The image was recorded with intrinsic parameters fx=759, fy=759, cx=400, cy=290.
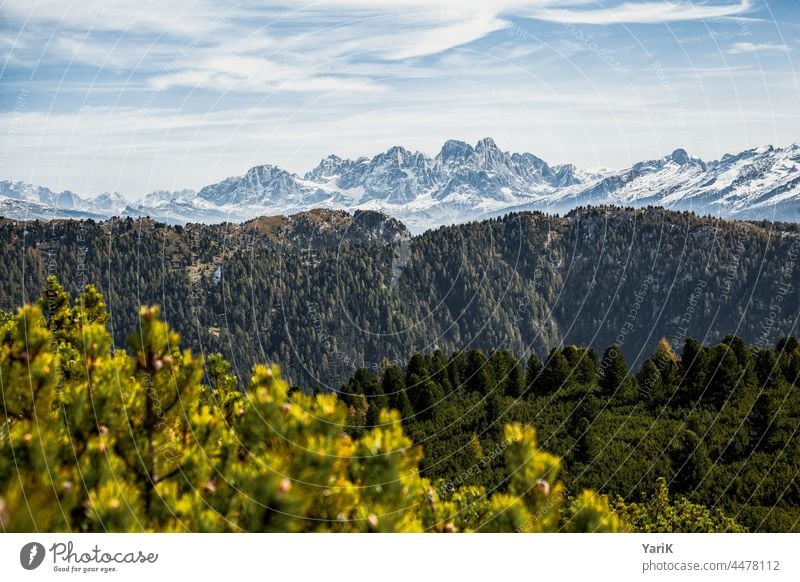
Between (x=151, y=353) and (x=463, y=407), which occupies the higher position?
(x=151, y=353)

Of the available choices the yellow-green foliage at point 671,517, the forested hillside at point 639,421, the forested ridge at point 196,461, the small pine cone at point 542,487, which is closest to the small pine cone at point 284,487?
the forested ridge at point 196,461

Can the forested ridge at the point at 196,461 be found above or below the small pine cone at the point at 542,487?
above

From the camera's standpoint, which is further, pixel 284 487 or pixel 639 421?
pixel 639 421

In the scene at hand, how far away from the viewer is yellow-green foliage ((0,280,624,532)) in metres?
6.91

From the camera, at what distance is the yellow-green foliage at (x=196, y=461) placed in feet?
22.7

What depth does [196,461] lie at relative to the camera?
754 cm

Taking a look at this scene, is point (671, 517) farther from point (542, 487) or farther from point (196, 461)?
point (196, 461)

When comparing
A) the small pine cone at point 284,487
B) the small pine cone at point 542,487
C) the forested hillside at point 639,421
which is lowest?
the forested hillside at point 639,421

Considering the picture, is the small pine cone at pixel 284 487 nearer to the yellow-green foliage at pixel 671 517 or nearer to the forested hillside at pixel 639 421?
the forested hillside at pixel 639 421

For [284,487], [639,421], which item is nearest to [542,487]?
[284,487]

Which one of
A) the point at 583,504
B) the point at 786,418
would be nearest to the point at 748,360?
the point at 786,418
